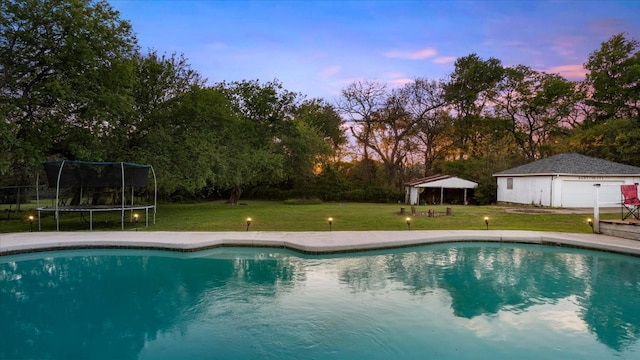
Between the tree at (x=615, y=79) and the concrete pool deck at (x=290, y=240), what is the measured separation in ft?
86.1

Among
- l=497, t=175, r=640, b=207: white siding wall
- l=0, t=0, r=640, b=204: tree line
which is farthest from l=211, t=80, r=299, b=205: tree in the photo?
l=497, t=175, r=640, b=207: white siding wall

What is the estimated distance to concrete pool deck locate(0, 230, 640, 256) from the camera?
873 cm

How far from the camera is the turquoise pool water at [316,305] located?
4.32 metres

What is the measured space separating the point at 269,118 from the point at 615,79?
28.8 meters

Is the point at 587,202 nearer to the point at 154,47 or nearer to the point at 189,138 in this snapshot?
the point at 189,138

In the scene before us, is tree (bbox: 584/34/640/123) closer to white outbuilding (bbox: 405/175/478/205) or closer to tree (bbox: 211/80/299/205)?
white outbuilding (bbox: 405/175/478/205)

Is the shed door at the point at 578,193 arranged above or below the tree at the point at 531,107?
below

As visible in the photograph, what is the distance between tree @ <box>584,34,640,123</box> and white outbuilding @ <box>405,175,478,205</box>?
48.9ft

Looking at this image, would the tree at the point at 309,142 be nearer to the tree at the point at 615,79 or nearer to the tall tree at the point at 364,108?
the tall tree at the point at 364,108

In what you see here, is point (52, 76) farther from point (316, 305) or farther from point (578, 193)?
point (578, 193)

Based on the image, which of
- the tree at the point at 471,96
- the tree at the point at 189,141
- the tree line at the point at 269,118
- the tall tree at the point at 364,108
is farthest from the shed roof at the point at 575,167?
the tree at the point at 189,141

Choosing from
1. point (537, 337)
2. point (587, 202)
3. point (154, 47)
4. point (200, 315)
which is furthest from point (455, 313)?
point (587, 202)

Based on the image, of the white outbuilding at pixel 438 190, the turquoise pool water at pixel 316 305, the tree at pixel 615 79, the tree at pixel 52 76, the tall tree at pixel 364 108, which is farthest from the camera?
the tall tree at pixel 364 108

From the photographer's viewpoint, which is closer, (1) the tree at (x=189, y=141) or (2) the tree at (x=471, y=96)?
(1) the tree at (x=189, y=141)
